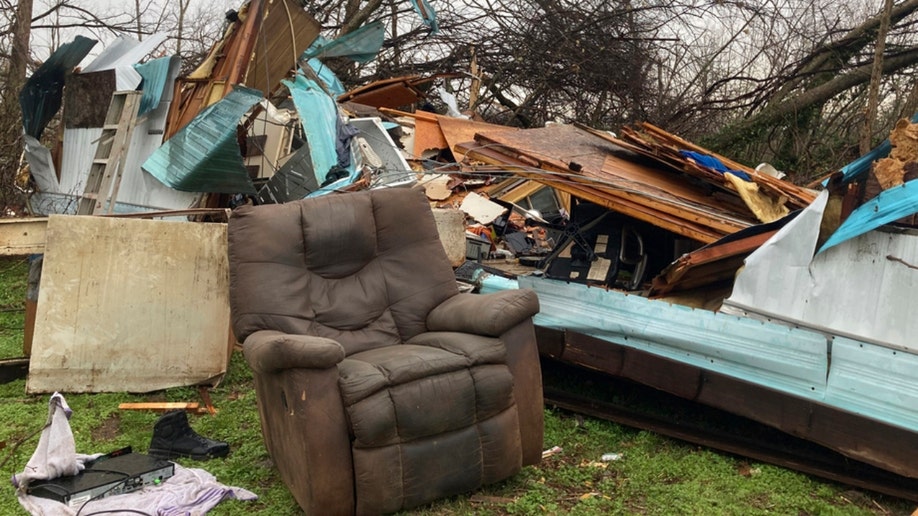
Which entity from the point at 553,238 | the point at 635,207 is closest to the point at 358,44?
the point at 553,238

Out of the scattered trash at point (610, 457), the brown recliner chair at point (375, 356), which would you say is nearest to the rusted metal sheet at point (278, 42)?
the brown recliner chair at point (375, 356)

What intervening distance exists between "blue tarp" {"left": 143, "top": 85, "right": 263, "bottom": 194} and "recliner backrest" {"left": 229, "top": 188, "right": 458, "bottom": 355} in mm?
1985

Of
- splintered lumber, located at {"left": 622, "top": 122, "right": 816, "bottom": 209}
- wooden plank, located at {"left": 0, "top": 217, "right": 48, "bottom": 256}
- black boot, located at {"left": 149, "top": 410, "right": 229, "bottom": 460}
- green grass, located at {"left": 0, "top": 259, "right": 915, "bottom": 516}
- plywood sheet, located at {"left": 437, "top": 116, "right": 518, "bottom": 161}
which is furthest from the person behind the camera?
plywood sheet, located at {"left": 437, "top": 116, "right": 518, "bottom": 161}

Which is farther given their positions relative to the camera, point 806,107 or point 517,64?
point 517,64

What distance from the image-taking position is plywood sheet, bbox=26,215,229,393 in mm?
3936

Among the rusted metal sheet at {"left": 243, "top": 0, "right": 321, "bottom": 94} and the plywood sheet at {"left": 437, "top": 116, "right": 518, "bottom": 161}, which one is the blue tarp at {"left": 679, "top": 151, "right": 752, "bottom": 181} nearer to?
the plywood sheet at {"left": 437, "top": 116, "right": 518, "bottom": 161}

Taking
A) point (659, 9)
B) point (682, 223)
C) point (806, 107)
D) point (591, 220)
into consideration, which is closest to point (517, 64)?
point (659, 9)

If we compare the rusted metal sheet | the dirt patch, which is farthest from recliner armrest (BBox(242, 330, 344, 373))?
the rusted metal sheet

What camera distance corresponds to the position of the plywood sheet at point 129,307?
3.94m

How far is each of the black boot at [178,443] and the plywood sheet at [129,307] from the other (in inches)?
32.8

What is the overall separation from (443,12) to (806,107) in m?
4.84

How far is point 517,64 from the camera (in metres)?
9.96

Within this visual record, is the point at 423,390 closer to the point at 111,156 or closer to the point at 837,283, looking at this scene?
the point at 837,283

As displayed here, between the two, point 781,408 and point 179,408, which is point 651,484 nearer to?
point 781,408
